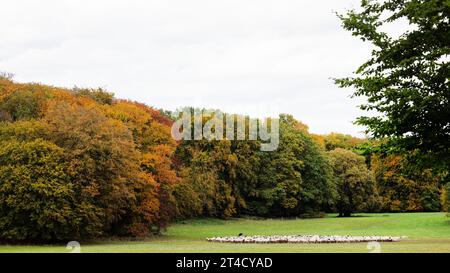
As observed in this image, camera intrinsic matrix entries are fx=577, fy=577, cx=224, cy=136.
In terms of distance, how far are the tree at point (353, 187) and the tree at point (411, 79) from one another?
61.3 metres

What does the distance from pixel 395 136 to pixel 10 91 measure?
30963 mm

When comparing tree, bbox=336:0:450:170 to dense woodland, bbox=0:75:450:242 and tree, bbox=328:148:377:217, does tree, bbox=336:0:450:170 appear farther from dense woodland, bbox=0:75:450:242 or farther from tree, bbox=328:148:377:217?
tree, bbox=328:148:377:217

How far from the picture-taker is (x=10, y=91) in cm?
4288

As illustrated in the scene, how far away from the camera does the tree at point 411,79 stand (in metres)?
19.4

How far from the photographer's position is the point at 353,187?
272 feet

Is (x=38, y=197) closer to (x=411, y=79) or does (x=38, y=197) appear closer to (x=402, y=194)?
(x=411, y=79)

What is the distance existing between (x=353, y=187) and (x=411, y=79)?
210 feet

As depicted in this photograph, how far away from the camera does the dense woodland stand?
1298 inches

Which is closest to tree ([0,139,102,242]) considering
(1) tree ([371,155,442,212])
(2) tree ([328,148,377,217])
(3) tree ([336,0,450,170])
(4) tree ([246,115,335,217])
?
(3) tree ([336,0,450,170])

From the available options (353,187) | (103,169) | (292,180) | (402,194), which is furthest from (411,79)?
(402,194)
